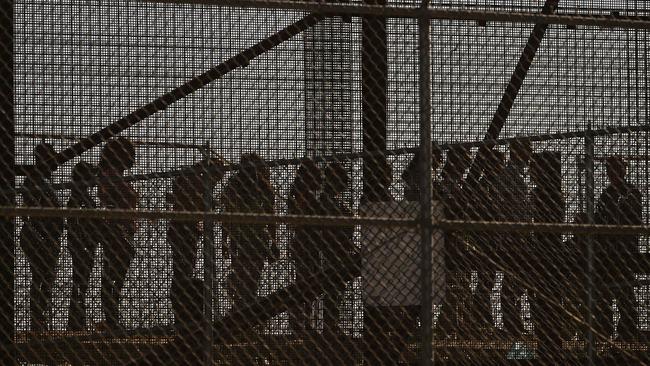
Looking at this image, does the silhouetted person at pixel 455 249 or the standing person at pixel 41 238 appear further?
the silhouetted person at pixel 455 249

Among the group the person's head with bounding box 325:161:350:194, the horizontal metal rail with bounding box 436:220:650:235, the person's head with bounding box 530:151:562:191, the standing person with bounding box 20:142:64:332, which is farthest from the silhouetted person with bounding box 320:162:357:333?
the standing person with bounding box 20:142:64:332

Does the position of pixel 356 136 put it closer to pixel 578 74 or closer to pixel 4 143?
pixel 578 74

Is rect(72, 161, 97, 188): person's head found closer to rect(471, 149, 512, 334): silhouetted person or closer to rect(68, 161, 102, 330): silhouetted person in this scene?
rect(68, 161, 102, 330): silhouetted person

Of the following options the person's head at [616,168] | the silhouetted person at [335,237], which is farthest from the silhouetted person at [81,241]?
the person's head at [616,168]

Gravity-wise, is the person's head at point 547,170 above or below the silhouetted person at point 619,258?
above

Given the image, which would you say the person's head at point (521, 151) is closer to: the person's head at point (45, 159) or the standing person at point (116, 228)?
the standing person at point (116, 228)

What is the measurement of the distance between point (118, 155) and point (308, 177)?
3.15 ft

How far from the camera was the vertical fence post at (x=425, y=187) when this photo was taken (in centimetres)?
452

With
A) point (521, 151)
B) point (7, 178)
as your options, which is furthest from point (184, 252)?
point (521, 151)

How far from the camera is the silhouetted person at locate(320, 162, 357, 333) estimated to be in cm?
568

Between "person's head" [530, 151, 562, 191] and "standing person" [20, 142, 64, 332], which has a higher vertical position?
"person's head" [530, 151, 562, 191]

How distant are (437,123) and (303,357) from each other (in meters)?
1.37

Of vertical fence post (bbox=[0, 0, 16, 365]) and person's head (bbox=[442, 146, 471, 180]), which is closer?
vertical fence post (bbox=[0, 0, 16, 365])

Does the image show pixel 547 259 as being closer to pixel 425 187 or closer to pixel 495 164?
pixel 495 164
